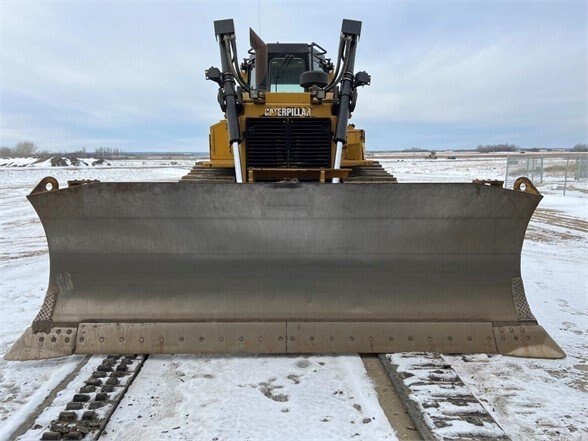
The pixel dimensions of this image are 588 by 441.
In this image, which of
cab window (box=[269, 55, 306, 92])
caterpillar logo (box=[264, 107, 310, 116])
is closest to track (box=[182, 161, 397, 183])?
caterpillar logo (box=[264, 107, 310, 116])

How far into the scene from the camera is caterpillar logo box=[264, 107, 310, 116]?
4.84 metres

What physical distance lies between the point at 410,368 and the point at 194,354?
1667 mm

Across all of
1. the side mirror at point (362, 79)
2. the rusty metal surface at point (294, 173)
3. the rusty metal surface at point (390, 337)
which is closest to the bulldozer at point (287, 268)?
the rusty metal surface at point (390, 337)

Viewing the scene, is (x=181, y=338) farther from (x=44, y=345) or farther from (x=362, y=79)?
(x=362, y=79)

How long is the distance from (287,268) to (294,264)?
65mm

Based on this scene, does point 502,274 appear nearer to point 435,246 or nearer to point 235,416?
point 435,246

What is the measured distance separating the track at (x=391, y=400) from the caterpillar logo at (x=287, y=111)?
285 cm

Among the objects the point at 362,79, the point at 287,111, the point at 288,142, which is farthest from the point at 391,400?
the point at 362,79

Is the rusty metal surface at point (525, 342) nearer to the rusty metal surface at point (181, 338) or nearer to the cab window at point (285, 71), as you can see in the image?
the rusty metal surface at point (181, 338)

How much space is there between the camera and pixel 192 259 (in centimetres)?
339

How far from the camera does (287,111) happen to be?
4844 millimetres

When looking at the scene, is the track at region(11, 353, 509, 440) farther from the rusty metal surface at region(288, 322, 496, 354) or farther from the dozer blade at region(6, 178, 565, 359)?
the dozer blade at region(6, 178, 565, 359)

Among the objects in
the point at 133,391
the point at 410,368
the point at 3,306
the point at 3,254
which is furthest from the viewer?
the point at 3,254

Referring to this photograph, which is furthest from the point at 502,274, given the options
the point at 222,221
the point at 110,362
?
the point at 110,362
